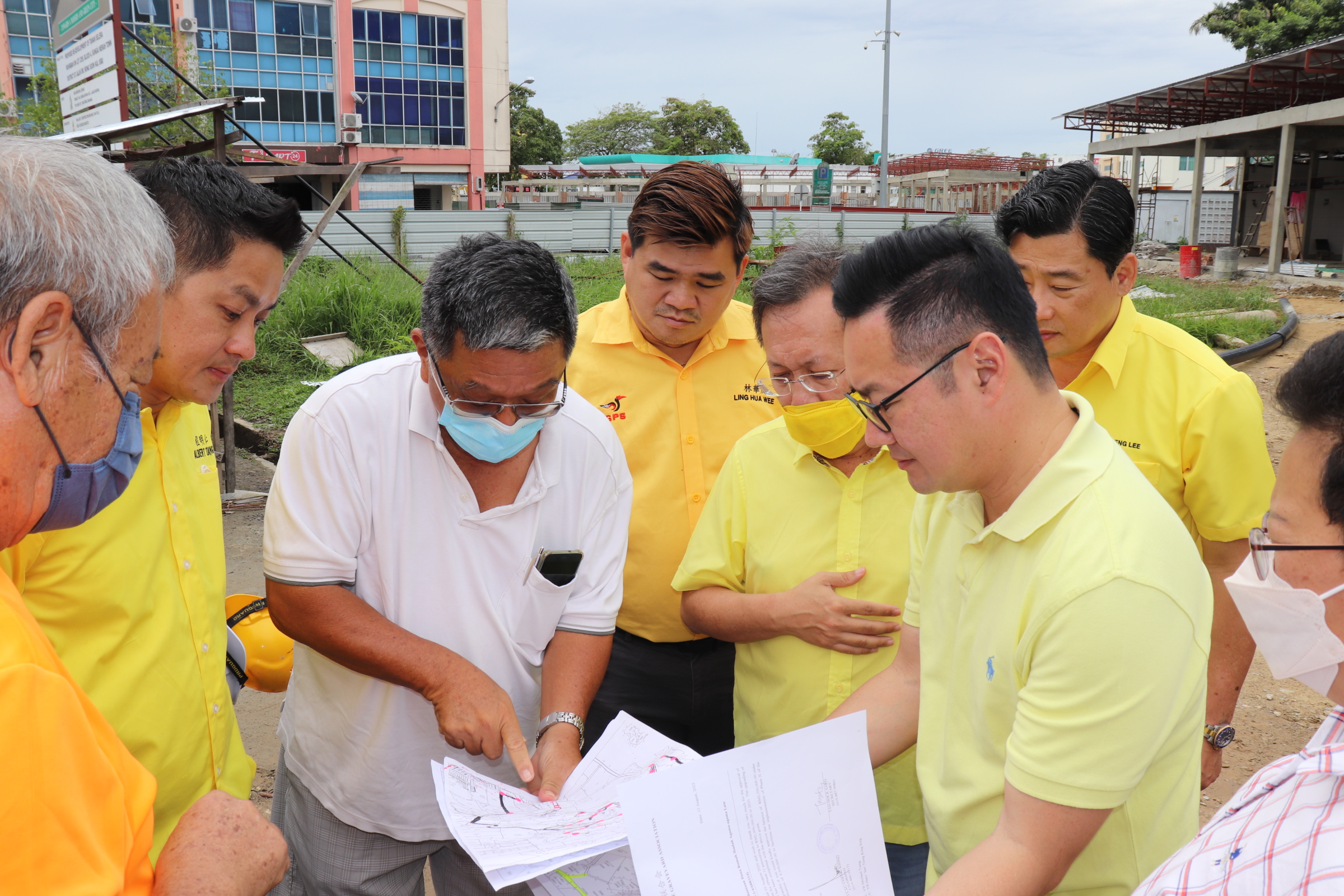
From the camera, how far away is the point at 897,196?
1660 inches

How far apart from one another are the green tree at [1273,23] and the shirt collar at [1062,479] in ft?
99.1

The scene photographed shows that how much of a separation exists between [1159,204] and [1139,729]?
35.7m

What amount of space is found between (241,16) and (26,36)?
6.19 m

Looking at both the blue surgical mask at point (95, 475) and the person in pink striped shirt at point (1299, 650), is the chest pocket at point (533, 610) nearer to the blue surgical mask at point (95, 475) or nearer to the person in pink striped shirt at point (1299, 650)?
the blue surgical mask at point (95, 475)

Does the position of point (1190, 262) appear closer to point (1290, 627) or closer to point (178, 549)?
point (1290, 627)

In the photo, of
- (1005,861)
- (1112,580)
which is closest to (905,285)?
(1112,580)

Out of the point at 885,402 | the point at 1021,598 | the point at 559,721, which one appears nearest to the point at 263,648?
the point at 559,721

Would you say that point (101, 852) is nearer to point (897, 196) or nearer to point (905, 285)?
point (905, 285)

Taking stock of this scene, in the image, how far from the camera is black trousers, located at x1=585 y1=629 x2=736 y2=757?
242cm

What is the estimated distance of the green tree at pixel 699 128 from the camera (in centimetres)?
4881

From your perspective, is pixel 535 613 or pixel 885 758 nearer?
pixel 885 758

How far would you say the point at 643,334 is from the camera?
2.71 meters

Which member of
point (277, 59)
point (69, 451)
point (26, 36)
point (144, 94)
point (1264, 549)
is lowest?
point (1264, 549)

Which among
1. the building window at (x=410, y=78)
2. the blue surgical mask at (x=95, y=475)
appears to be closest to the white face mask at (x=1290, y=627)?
the blue surgical mask at (x=95, y=475)
